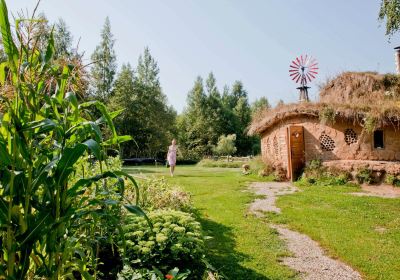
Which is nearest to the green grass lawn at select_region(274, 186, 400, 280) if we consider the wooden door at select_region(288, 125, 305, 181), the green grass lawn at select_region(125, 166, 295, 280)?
the green grass lawn at select_region(125, 166, 295, 280)

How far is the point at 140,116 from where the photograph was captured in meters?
38.6

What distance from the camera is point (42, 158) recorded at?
5.79 feet

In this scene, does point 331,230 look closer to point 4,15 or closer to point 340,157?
point 4,15

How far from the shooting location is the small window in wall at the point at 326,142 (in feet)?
43.8

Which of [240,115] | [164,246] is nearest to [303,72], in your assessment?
[164,246]

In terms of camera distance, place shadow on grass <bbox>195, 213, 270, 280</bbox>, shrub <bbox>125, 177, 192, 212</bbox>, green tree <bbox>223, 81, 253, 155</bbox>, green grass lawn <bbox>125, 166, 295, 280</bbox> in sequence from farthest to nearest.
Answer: green tree <bbox>223, 81, 253, 155</bbox> → shrub <bbox>125, 177, 192, 212</bbox> → green grass lawn <bbox>125, 166, 295, 280</bbox> → shadow on grass <bbox>195, 213, 270, 280</bbox>

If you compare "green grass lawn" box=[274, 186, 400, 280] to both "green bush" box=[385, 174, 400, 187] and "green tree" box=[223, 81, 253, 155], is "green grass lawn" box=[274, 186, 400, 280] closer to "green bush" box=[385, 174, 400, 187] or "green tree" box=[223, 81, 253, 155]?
"green bush" box=[385, 174, 400, 187]

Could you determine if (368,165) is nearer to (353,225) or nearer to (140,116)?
(353,225)

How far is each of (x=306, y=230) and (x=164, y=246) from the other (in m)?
3.98

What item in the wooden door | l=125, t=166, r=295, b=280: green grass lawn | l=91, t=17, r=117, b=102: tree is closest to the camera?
l=125, t=166, r=295, b=280: green grass lawn

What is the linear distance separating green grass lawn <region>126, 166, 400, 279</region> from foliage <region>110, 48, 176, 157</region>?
27994mm

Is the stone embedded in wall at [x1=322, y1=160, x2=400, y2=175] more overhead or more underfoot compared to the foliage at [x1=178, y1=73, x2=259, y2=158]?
more underfoot

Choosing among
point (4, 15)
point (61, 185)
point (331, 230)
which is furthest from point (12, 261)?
point (331, 230)

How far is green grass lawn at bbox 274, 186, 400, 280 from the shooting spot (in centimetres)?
486
